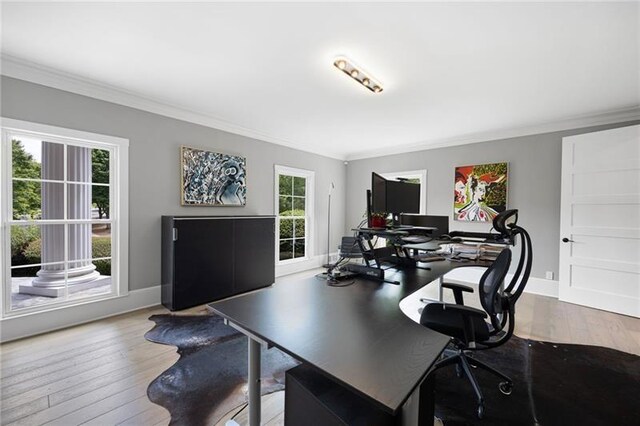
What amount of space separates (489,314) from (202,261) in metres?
3.05

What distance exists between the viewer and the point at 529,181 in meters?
4.01

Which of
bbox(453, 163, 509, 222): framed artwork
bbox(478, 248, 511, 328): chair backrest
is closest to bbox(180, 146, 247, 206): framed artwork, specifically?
bbox(478, 248, 511, 328): chair backrest

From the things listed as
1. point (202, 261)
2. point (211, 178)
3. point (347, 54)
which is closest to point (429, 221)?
point (347, 54)

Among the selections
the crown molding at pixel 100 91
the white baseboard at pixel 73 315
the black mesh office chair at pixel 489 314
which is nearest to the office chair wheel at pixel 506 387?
the black mesh office chair at pixel 489 314

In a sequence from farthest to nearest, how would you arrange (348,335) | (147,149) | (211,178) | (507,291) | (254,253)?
1. (254,253)
2. (211,178)
3. (147,149)
4. (507,291)
5. (348,335)

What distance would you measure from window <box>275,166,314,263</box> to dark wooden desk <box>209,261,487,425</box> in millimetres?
3236

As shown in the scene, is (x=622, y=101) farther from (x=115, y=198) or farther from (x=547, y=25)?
(x=115, y=198)

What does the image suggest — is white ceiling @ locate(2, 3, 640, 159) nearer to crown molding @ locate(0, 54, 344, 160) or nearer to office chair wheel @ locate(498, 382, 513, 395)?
crown molding @ locate(0, 54, 344, 160)

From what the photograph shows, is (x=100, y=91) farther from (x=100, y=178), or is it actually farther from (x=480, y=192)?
(x=480, y=192)

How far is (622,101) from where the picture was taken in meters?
3.08

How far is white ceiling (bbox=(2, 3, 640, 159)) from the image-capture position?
177cm

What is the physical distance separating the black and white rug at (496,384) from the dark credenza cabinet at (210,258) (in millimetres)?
716

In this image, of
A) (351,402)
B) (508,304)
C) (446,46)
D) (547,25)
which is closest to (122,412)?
(351,402)

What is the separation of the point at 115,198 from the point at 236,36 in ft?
7.68
